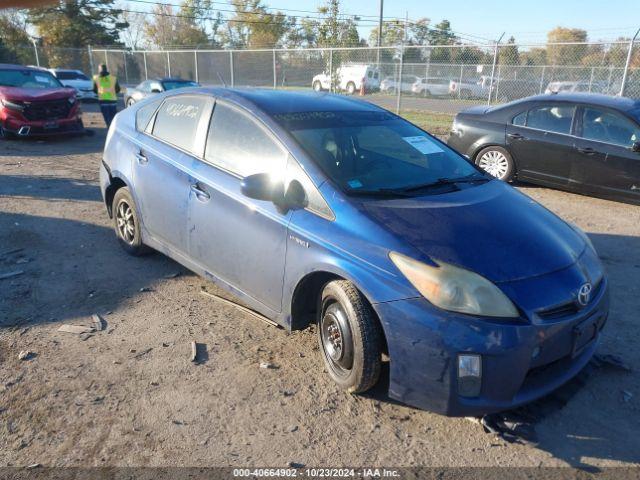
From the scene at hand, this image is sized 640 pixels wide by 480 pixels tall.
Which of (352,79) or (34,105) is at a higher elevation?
(352,79)

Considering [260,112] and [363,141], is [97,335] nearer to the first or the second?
[260,112]

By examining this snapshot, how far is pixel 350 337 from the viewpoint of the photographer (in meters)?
2.86

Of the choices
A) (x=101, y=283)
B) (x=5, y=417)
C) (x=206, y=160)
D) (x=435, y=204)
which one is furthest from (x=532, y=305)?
(x=101, y=283)

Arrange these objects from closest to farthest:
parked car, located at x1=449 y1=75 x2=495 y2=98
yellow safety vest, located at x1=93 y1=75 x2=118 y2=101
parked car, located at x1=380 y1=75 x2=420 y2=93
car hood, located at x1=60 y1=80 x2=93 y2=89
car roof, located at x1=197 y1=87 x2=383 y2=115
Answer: car roof, located at x1=197 y1=87 x2=383 y2=115
yellow safety vest, located at x1=93 y1=75 x2=118 y2=101
parked car, located at x1=449 y1=75 x2=495 y2=98
parked car, located at x1=380 y1=75 x2=420 y2=93
car hood, located at x1=60 y1=80 x2=93 y2=89

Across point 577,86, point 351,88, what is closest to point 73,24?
point 351,88

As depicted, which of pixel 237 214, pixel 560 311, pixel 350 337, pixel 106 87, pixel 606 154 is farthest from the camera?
pixel 106 87

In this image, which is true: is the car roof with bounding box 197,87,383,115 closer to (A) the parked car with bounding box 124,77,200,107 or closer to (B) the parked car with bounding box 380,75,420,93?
(A) the parked car with bounding box 124,77,200,107

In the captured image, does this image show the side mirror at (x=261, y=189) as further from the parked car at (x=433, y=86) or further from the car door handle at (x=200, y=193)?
the parked car at (x=433, y=86)

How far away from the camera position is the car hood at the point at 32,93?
10.9m

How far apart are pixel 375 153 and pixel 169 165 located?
5.59ft

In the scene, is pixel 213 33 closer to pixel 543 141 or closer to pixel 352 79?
pixel 352 79

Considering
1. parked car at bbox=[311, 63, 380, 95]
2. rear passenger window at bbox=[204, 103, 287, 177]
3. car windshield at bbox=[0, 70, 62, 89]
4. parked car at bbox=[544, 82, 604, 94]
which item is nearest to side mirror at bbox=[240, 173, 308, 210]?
rear passenger window at bbox=[204, 103, 287, 177]

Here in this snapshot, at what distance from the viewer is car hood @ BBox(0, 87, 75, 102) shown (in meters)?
10.9

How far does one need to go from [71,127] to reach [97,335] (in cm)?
982
